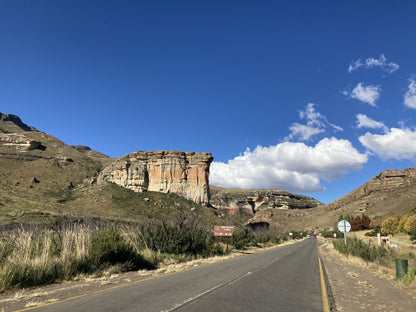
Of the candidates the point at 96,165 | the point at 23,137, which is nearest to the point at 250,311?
the point at 96,165

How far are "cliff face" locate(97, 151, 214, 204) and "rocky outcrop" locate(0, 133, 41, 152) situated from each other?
965 inches

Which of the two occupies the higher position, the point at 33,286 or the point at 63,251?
the point at 63,251

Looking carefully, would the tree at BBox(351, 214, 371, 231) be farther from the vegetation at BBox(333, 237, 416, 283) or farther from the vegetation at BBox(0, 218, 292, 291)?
the vegetation at BBox(0, 218, 292, 291)

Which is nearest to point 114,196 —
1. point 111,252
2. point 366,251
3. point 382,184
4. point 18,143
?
point 18,143

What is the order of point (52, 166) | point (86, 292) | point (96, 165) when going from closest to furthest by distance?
point (86, 292), point (52, 166), point (96, 165)

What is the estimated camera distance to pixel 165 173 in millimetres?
93375

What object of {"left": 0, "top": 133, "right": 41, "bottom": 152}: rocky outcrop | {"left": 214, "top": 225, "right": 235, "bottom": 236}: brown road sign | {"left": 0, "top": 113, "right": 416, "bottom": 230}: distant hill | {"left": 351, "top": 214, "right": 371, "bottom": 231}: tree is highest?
{"left": 0, "top": 133, "right": 41, "bottom": 152}: rocky outcrop

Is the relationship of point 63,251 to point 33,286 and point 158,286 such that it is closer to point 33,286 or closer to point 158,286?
point 33,286

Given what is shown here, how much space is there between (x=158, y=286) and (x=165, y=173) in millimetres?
85296

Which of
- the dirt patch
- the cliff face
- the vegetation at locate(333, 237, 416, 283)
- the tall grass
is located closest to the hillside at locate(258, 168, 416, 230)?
the cliff face

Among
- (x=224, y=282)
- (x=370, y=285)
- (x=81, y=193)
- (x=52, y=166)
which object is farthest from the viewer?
(x=52, y=166)

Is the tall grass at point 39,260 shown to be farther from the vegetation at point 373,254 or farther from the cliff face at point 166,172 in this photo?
the cliff face at point 166,172

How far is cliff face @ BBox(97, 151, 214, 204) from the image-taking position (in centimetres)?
8850

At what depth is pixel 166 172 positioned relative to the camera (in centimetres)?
9344
